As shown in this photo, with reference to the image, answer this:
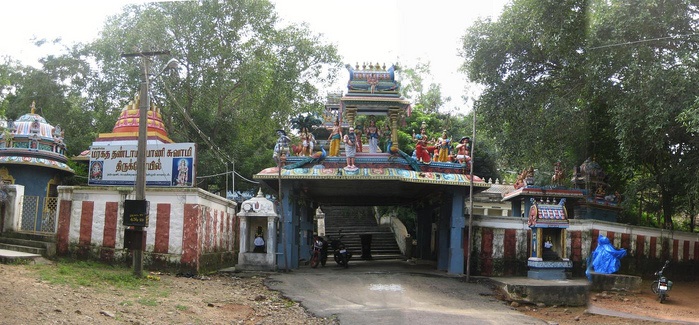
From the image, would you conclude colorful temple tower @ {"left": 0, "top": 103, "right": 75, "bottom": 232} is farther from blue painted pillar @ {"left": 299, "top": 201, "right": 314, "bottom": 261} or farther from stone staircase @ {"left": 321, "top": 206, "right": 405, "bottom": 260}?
stone staircase @ {"left": 321, "top": 206, "right": 405, "bottom": 260}

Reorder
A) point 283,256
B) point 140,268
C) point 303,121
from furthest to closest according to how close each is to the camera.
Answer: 1. point 303,121
2. point 283,256
3. point 140,268

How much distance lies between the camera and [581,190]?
22359 millimetres

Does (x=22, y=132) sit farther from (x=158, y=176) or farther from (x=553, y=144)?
(x=553, y=144)

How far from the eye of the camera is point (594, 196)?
2286cm

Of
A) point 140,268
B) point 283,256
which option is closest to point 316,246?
point 283,256

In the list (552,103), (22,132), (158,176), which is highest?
(552,103)

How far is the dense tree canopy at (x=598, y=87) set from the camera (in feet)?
58.0

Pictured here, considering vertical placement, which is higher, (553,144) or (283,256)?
(553,144)

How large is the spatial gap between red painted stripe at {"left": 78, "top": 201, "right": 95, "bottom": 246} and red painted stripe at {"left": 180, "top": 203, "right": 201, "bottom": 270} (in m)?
2.82

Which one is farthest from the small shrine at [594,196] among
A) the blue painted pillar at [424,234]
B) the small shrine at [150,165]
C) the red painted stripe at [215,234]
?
the small shrine at [150,165]

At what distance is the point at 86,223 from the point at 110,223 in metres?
0.72

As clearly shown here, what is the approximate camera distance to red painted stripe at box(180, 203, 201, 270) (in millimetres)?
16531

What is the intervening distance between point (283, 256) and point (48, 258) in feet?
21.0

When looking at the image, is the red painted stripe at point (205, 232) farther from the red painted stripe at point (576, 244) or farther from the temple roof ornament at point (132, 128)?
the red painted stripe at point (576, 244)
